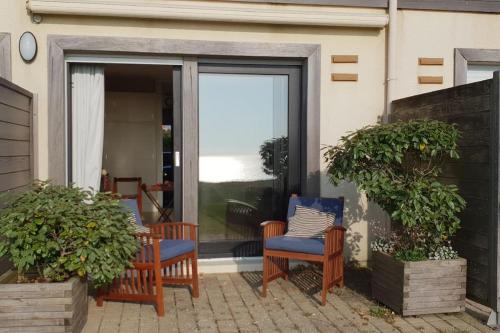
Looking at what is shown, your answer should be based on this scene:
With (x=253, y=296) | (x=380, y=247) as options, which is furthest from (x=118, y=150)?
(x=380, y=247)

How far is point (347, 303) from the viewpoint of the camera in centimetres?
389

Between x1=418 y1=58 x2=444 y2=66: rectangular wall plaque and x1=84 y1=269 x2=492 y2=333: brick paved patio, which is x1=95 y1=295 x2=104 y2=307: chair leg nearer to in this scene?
x1=84 y1=269 x2=492 y2=333: brick paved patio

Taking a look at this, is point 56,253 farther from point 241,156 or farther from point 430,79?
point 430,79

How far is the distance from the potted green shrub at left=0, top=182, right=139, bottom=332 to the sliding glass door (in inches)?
63.6

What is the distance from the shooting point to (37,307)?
2.94 meters

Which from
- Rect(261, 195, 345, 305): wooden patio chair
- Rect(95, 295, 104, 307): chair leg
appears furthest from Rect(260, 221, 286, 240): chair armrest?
Rect(95, 295, 104, 307): chair leg

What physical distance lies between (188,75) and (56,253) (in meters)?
2.22

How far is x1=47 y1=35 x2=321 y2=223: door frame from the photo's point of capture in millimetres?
4430

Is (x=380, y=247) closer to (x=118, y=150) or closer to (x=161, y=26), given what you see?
(x=161, y=26)

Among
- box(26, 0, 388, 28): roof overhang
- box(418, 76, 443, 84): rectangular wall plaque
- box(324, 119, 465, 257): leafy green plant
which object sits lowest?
box(324, 119, 465, 257): leafy green plant

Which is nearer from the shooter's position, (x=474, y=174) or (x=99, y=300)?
(x=474, y=174)

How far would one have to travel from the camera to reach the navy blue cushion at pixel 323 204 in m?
4.36

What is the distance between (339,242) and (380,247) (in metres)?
0.34

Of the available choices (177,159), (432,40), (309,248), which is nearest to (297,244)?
(309,248)
